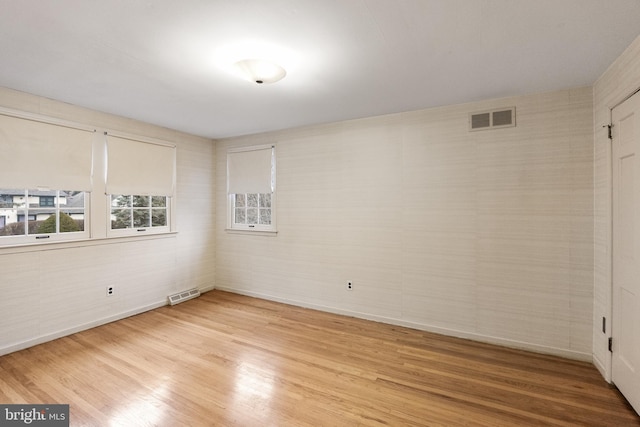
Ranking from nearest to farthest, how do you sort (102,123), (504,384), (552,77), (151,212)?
(504,384), (552,77), (102,123), (151,212)

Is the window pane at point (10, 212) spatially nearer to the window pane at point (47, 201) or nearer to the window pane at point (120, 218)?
the window pane at point (47, 201)

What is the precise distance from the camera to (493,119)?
2.99 metres

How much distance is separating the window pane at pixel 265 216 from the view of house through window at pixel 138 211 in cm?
140

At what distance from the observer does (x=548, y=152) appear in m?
2.79

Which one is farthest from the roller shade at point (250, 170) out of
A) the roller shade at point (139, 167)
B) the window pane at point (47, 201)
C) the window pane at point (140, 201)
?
the window pane at point (47, 201)

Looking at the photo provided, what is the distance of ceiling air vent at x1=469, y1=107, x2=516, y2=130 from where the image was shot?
292 cm

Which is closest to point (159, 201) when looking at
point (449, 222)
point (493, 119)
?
point (449, 222)

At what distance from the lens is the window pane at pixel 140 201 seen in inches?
155

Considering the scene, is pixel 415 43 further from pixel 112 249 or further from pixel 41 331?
pixel 41 331

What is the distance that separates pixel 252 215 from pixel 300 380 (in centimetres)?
287

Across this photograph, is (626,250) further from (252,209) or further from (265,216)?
(252,209)

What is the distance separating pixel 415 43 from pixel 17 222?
400 cm

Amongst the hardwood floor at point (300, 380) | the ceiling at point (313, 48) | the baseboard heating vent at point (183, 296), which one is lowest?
the hardwood floor at point (300, 380)

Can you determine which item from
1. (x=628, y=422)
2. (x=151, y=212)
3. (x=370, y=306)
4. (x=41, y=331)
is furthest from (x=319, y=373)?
(x=151, y=212)
